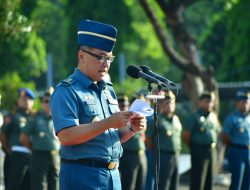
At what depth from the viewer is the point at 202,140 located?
43.5 feet

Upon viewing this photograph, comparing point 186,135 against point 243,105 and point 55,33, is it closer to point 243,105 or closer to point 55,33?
point 243,105

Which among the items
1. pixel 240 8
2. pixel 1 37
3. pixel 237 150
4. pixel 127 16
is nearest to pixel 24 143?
pixel 1 37

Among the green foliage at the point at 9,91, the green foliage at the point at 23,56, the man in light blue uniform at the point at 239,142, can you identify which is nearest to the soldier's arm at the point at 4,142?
the man in light blue uniform at the point at 239,142

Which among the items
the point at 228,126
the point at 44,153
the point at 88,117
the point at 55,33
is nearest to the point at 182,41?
the point at 228,126

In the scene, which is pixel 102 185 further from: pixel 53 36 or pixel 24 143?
pixel 53 36

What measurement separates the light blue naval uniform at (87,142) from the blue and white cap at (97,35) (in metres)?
0.24

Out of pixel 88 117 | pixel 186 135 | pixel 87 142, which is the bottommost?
pixel 186 135

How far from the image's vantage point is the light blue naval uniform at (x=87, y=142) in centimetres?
636

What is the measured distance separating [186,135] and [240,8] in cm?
1885

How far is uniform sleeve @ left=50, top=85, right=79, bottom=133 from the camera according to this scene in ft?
20.6

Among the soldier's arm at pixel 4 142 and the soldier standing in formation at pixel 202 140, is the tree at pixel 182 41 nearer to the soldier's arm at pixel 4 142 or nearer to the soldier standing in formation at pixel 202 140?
the soldier standing in formation at pixel 202 140

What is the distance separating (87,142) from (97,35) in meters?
0.77

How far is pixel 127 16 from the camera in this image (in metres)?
44.1

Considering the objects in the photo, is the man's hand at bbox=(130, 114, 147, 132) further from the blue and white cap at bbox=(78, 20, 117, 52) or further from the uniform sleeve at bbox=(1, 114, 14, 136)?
the uniform sleeve at bbox=(1, 114, 14, 136)
